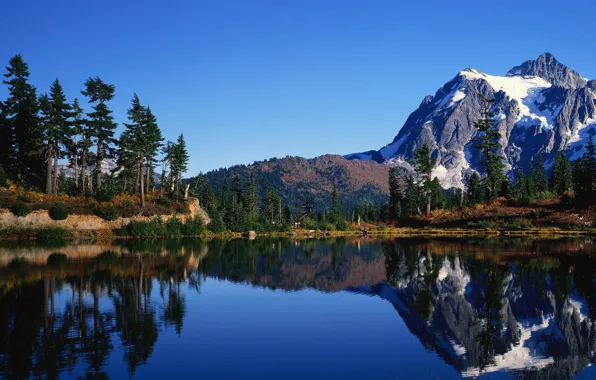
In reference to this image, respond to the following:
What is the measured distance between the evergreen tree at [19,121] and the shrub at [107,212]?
9.65 m

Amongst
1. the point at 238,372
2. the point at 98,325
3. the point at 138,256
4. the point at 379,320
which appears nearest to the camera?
the point at 238,372

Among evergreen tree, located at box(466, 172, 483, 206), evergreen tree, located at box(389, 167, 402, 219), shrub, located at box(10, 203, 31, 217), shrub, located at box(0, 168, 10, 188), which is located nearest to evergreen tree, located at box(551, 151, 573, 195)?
evergreen tree, located at box(466, 172, 483, 206)

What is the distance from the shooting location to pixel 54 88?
2539 inches

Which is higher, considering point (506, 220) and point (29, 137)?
point (29, 137)

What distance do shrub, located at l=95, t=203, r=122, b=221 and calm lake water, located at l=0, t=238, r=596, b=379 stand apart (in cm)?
2688

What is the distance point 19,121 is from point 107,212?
610 inches

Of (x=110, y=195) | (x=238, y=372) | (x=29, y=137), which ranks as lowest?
(x=238, y=372)

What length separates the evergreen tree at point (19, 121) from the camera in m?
64.0

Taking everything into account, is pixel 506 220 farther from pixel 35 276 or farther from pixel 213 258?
pixel 35 276

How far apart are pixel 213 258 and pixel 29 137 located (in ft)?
119

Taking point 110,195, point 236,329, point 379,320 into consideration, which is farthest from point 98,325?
point 110,195

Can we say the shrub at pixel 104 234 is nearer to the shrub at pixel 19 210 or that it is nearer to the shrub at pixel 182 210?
the shrub at pixel 19 210

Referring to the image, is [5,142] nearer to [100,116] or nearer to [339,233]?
[100,116]

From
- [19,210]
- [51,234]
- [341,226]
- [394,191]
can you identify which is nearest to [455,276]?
[51,234]
